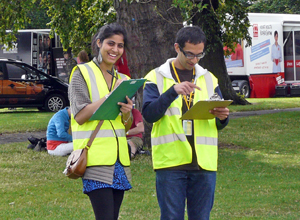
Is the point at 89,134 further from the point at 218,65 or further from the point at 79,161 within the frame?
the point at 218,65

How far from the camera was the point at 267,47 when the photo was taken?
25766 millimetres

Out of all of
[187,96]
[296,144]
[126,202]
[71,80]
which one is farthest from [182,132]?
[296,144]

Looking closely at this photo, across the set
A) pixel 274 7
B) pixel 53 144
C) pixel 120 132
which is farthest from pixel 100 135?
pixel 274 7

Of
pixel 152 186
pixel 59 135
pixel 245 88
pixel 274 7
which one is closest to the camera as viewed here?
pixel 152 186

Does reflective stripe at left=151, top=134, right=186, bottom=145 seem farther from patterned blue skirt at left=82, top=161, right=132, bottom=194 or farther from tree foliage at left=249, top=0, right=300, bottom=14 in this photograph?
tree foliage at left=249, top=0, right=300, bottom=14

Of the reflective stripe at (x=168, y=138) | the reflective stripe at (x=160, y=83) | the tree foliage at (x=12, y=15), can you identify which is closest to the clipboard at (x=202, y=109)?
the reflective stripe at (x=168, y=138)

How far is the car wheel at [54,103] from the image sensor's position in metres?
20.1

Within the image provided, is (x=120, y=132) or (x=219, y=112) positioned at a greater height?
(x=219, y=112)

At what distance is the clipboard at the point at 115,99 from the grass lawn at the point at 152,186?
2573 mm

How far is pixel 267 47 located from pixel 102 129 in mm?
23103

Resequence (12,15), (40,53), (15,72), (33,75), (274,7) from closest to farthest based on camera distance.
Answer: (12,15) < (15,72) < (33,75) < (40,53) < (274,7)

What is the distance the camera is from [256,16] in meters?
25.6

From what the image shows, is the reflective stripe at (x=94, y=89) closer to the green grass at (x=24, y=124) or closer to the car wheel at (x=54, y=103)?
the green grass at (x=24, y=124)

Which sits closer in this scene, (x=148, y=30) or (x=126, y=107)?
(x=126, y=107)
